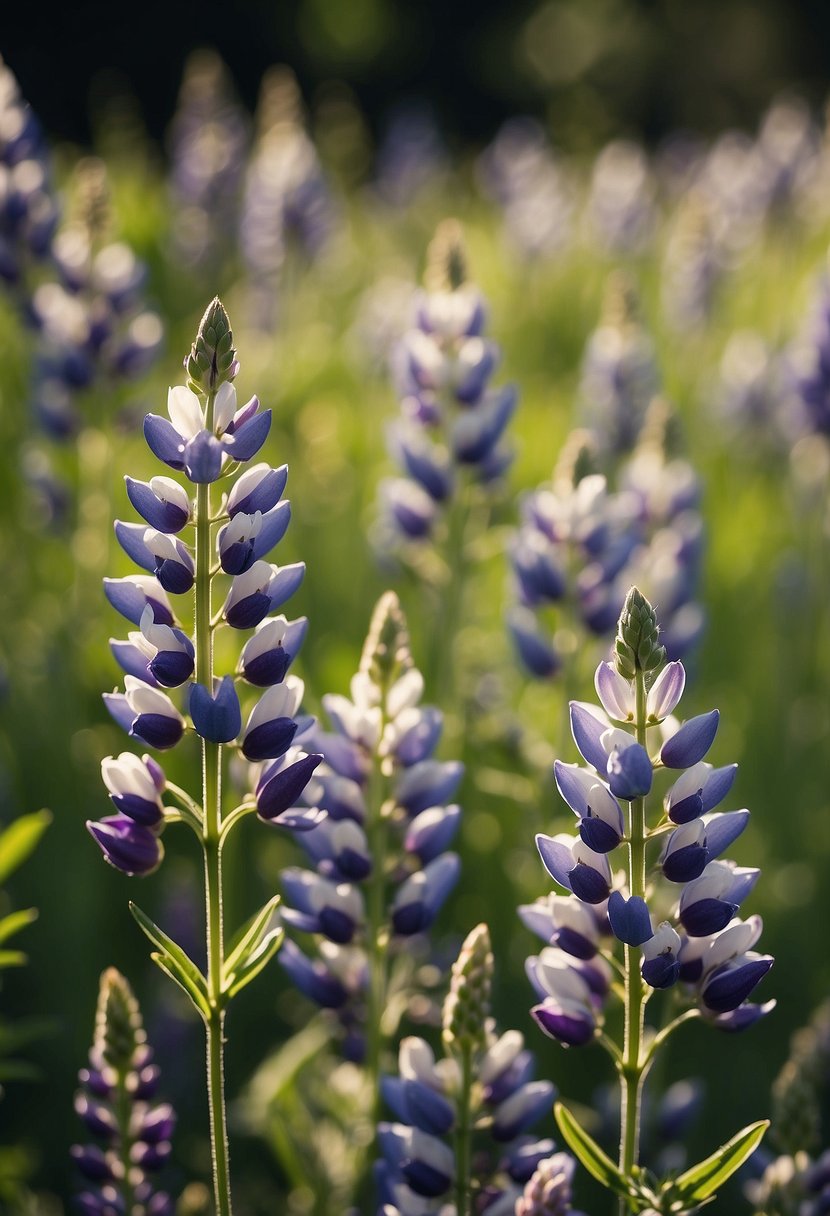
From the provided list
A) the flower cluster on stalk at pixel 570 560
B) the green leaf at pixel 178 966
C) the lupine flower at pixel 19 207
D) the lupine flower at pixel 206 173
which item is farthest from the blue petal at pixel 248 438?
the lupine flower at pixel 206 173

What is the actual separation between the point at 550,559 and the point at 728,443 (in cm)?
309

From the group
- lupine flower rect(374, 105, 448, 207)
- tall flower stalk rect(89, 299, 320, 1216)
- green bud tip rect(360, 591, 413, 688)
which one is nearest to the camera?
tall flower stalk rect(89, 299, 320, 1216)

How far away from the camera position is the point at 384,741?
1718mm

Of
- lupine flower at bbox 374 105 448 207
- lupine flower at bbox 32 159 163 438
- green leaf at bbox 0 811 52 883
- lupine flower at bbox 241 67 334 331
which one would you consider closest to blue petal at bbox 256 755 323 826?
green leaf at bbox 0 811 52 883

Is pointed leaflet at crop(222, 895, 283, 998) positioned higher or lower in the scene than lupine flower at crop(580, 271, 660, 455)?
lower

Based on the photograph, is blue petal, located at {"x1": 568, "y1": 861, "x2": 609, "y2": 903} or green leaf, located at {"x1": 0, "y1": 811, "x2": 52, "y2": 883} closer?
blue petal, located at {"x1": 568, "y1": 861, "x2": 609, "y2": 903}

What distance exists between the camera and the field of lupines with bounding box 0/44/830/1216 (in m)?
1.37

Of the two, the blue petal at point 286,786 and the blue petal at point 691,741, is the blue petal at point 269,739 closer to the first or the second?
the blue petal at point 286,786

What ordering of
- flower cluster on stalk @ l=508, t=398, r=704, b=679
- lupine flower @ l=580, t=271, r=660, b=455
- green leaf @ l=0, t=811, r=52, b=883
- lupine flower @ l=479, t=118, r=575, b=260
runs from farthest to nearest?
lupine flower @ l=479, t=118, r=575, b=260, lupine flower @ l=580, t=271, r=660, b=455, flower cluster on stalk @ l=508, t=398, r=704, b=679, green leaf @ l=0, t=811, r=52, b=883

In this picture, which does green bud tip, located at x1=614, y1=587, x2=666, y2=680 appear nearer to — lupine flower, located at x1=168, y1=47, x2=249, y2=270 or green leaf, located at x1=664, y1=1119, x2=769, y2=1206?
green leaf, located at x1=664, y1=1119, x2=769, y2=1206

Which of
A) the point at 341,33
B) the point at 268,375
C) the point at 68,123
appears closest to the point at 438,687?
the point at 268,375

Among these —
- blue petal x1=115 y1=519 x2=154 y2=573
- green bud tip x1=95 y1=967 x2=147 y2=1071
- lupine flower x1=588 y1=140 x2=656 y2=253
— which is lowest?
green bud tip x1=95 y1=967 x2=147 y2=1071

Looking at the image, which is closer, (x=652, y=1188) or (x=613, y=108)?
(x=652, y=1188)

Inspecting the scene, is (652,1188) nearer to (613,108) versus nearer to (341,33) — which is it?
(613,108)
